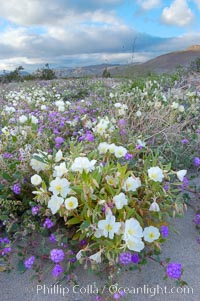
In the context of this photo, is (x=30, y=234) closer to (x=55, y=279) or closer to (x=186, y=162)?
(x=55, y=279)

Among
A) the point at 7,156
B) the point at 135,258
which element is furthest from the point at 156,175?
the point at 7,156

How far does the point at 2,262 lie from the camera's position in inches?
80.2

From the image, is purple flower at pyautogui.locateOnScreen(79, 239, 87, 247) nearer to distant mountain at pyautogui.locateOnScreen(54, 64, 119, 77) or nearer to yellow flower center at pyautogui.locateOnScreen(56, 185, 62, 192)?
yellow flower center at pyautogui.locateOnScreen(56, 185, 62, 192)

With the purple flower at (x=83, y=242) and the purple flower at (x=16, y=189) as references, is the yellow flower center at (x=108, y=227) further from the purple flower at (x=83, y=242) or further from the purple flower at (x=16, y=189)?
the purple flower at (x=16, y=189)

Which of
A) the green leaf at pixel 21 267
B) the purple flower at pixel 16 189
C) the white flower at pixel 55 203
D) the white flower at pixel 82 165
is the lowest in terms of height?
the green leaf at pixel 21 267

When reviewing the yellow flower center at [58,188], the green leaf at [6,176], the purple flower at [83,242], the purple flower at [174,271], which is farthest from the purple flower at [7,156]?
the purple flower at [174,271]

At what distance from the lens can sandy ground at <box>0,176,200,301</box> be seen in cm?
183

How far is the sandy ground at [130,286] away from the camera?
183 cm

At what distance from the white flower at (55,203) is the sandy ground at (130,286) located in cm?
46

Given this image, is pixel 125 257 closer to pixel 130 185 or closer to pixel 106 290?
pixel 106 290

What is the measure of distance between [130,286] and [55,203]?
0.68 meters

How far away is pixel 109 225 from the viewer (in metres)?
1.73

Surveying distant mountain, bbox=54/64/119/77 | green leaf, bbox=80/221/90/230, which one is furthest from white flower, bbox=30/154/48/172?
distant mountain, bbox=54/64/119/77

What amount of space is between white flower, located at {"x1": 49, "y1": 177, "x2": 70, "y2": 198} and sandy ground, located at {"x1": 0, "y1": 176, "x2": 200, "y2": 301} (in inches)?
21.1
